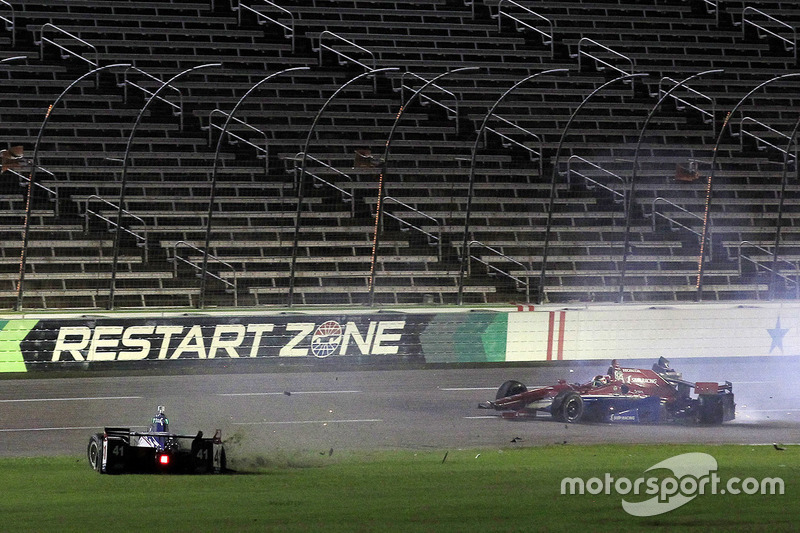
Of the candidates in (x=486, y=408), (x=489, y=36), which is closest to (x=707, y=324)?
(x=486, y=408)

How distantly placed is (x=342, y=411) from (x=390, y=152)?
20759 millimetres

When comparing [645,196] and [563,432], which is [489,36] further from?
[563,432]

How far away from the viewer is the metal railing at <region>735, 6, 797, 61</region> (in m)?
48.2

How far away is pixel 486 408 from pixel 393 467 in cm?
642

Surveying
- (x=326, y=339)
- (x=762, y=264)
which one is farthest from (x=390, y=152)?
(x=326, y=339)

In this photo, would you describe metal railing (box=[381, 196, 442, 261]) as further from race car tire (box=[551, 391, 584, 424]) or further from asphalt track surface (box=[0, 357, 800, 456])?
race car tire (box=[551, 391, 584, 424])

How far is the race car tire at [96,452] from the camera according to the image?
14.2 m

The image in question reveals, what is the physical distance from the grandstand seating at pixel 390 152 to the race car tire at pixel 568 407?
39.5ft

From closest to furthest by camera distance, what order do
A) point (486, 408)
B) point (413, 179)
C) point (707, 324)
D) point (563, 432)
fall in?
point (563, 432), point (486, 408), point (707, 324), point (413, 179)

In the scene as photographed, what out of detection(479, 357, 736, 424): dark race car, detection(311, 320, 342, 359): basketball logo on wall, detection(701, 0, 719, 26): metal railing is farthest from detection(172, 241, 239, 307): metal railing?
detection(701, 0, 719, 26): metal railing

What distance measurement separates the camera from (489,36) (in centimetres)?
4581

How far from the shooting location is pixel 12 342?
1016 inches

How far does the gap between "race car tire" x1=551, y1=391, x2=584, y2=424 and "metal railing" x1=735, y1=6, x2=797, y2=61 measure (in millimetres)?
31649

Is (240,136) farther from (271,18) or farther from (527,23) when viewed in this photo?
(527,23)
